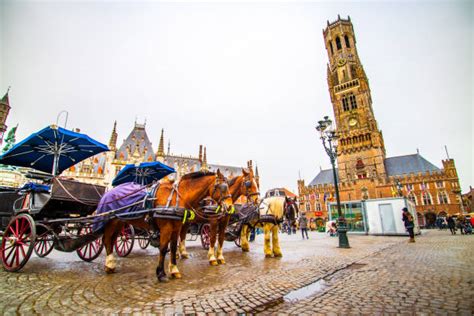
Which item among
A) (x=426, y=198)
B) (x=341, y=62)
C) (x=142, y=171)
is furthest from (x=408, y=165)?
(x=142, y=171)

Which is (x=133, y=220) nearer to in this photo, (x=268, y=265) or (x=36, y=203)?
(x=36, y=203)

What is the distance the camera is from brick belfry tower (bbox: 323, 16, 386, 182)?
46.0 metres

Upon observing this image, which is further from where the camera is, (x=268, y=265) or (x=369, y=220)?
(x=369, y=220)

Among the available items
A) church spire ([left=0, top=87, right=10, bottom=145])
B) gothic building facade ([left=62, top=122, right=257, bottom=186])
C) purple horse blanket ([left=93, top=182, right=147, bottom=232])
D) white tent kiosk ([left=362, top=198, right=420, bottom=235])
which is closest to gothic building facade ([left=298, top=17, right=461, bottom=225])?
white tent kiosk ([left=362, top=198, right=420, bottom=235])

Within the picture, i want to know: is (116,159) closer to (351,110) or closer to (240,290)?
(240,290)

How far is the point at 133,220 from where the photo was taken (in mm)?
4770

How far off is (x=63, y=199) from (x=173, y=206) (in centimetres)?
302

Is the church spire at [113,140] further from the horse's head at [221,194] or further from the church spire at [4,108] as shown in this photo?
the horse's head at [221,194]

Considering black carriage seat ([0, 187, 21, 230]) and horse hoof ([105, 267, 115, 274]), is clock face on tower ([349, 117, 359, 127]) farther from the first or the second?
black carriage seat ([0, 187, 21, 230])

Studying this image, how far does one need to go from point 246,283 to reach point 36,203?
569cm

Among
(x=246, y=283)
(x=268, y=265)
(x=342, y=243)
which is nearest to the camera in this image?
(x=246, y=283)

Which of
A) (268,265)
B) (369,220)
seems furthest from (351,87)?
(268,265)

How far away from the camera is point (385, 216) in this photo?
17.0 meters

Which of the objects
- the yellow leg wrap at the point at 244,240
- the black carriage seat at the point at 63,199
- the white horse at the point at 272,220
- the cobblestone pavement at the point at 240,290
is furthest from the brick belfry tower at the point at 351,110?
the black carriage seat at the point at 63,199
